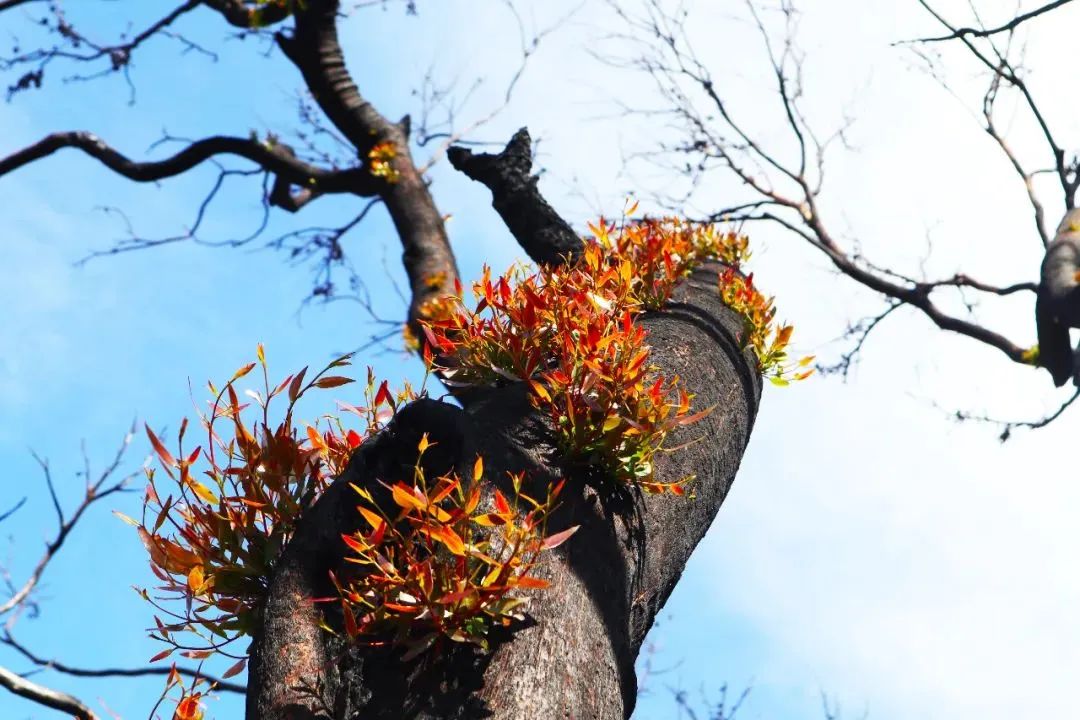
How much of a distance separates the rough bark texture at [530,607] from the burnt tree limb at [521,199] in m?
1.37

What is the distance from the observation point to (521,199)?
3309mm

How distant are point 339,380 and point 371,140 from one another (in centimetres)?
300

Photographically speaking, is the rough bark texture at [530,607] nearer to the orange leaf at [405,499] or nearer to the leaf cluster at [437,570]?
the leaf cluster at [437,570]

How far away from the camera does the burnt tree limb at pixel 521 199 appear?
10.7ft

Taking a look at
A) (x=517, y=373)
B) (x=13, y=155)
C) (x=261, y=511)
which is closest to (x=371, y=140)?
(x=13, y=155)

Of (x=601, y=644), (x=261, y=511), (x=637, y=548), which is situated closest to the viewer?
(x=601, y=644)

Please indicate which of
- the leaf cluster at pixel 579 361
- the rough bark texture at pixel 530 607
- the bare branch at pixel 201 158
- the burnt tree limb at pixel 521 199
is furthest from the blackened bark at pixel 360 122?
the rough bark texture at pixel 530 607

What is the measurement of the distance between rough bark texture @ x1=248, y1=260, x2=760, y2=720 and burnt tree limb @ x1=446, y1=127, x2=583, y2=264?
53.8 inches

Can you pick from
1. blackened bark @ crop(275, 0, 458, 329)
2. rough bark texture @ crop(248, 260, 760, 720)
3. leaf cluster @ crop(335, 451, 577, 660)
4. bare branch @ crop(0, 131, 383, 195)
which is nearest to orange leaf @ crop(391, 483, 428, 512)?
leaf cluster @ crop(335, 451, 577, 660)

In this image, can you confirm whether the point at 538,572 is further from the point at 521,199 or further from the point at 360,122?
the point at 360,122

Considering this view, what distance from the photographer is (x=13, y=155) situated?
4.55 metres

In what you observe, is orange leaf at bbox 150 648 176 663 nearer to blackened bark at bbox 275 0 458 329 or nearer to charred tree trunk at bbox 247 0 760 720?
charred tree trunk at bbox 247 0 760 720

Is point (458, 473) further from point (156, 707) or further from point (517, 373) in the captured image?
point (156, 707)

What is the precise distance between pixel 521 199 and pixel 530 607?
2.13 m
